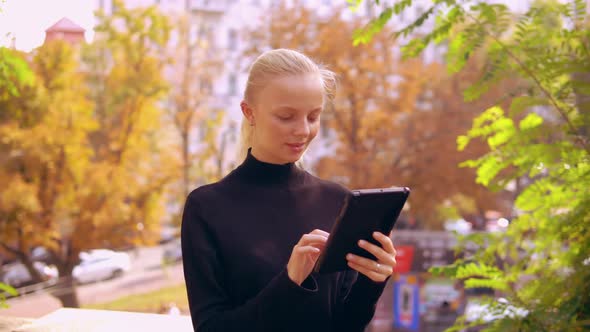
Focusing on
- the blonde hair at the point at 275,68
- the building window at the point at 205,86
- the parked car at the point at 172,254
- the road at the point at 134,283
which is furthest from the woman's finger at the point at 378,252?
the parked car at the point at 172,254

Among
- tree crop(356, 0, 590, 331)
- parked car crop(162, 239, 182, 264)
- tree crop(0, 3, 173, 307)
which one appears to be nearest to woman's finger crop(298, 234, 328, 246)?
tree crop(356, 0, 590, 331)

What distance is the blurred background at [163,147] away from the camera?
19359 mm

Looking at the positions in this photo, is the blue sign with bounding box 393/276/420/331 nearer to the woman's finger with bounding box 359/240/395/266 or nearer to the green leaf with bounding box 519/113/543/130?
the green leaf with bounding box 519/113/543/130

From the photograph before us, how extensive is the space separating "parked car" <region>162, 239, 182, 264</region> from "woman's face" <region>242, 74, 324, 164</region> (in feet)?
90.8

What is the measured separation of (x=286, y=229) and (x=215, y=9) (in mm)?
36512

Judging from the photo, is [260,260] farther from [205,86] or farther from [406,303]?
[205,86]

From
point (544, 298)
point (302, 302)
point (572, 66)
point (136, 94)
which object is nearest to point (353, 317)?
point (302, 302)

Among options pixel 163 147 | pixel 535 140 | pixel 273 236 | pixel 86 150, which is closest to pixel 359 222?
pixel 273 236

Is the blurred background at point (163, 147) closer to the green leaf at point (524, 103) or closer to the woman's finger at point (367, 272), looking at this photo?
the green leaf at point (524, 103)

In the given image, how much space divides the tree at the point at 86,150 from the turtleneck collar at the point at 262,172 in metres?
16.4

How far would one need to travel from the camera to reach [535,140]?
3.47 m

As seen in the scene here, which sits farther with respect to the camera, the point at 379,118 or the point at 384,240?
the point at 379,118

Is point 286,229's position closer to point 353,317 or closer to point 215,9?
point 353,317

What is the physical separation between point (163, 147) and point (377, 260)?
23.3m
